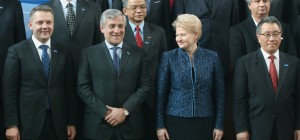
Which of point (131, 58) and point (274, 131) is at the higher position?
point (131, 58)

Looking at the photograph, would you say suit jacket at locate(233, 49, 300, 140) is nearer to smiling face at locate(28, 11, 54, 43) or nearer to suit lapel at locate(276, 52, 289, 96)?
suit lapel at locate(276, 52, 289, 96)

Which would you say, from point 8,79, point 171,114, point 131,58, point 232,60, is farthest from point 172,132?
point 8,79

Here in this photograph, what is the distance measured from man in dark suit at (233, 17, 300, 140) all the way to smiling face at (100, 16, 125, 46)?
1003 mm

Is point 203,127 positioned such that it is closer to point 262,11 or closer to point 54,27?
point 262,11

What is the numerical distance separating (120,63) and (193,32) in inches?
25.2

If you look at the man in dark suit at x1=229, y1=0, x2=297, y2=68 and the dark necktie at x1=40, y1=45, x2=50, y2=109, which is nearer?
the dark necktie at x1=40, y1=45, x2=50, y2=109

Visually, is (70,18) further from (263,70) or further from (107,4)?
(263,70)

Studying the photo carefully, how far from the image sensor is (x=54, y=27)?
15.6 ft

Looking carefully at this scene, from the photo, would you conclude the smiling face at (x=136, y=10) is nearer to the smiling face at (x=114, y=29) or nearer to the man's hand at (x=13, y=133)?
the smiling face at (x=114, y=29)

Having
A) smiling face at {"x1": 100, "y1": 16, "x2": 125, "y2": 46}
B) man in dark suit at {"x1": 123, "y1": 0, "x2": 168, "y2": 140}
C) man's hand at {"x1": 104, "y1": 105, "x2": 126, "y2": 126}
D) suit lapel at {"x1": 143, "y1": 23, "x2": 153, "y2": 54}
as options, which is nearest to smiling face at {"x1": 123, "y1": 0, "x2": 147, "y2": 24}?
man in dark suit at {"x1": 123, "y1": 0, "x2": 168, "y2": 140}

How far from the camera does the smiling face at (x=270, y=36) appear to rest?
4.24 m

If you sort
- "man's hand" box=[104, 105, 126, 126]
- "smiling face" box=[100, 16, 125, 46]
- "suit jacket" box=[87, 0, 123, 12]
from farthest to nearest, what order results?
"suit jacket" box=[87, 0, 123, 12]
"smiling face" box=[100, 16, 125, 46]
"man's hand" box=[104, 105, 126, 126]

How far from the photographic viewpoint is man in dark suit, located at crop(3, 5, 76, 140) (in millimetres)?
4152

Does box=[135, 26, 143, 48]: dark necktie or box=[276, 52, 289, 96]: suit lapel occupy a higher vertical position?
box=[135, 26, 143, 48]: dark necktie
